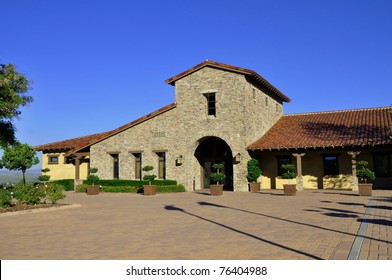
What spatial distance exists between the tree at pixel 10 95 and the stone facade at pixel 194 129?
39.8ft

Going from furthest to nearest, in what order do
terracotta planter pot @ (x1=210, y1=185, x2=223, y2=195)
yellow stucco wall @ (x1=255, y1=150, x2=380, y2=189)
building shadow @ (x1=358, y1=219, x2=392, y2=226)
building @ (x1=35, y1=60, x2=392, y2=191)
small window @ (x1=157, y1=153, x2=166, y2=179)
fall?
small window @ (x1=157, y1=153, x2=166, y2=179) < yellow stucco wall @ (x1=255, y1=150, x2=380, y2=189) < building @ (x1=35, y1=60, x2=392, y2=191) < terracotta planter pot @ (x1=210, y1=185, x2=223, y2=195) < building shadow @ (x1=358, y1=219, x2=392, y2=226)

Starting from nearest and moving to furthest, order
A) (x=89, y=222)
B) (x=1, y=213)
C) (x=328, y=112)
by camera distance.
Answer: (x=89, y=222) < (x=1, y=213) < (x=328, y=112)

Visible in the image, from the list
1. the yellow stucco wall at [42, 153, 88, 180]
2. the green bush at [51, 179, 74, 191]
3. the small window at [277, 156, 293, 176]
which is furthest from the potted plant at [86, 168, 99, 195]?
the small window at [277, 156, 293, 176]

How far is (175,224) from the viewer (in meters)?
11.0

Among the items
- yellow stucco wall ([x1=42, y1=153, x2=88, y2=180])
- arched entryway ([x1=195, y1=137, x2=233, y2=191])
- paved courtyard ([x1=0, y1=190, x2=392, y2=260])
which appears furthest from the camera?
yellow stucco wall ([x1=42, y1=153, x2=88, y2=180])

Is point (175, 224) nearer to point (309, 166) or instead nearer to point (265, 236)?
point (265, 236)

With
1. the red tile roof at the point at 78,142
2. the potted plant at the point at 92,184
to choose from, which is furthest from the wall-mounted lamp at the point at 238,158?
the potted plant at the point at 92,184

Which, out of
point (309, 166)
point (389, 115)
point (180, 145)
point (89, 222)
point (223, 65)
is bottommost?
point (89, 222)

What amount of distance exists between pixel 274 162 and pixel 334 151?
4.33 m

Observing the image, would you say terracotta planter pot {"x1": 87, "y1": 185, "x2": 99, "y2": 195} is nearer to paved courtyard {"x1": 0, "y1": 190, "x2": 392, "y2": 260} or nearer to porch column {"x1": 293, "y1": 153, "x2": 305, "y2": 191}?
paved courtyard {"x1": 0, "y1": 190, "x2": 392, "y2": 260}

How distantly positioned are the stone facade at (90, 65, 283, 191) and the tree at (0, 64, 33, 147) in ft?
39.8

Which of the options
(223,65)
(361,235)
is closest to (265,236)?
(361,235)

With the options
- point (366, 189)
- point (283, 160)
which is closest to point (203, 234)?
point (366, 189)

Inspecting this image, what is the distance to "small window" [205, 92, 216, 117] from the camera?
2667cm
